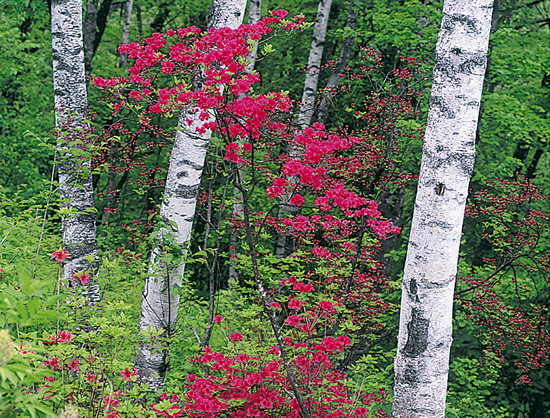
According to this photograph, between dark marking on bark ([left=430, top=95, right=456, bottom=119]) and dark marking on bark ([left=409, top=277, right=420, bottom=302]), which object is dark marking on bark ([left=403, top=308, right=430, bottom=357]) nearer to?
dark marking on bark ([left=409, top=277, right=420, bottom=302])

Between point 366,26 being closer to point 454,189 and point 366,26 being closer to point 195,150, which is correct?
point 195,150

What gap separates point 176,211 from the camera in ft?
12.0

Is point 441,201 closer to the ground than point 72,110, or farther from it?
closer to the ground

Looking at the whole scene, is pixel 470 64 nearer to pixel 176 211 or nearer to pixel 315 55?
pixel 176 211

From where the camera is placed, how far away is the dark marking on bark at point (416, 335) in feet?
7.55

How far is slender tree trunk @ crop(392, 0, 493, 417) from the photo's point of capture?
89.0 inches

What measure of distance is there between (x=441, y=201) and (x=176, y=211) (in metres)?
2.09

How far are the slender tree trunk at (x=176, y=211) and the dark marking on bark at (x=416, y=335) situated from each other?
188cm

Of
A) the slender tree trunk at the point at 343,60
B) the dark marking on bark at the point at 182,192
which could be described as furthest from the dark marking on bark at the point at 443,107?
the slender tree trunk at the point at 343,60

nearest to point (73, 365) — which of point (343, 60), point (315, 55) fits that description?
point (315, 55)

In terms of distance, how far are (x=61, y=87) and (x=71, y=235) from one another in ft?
3.90

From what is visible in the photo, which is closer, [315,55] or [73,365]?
[73,365]

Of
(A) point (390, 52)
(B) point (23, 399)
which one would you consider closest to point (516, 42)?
(A) point (390, 52)

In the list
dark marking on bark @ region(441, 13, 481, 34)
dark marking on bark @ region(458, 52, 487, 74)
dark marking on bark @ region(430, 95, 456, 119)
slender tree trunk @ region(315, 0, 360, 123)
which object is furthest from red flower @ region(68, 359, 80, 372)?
slender tree trunk @ region(315, 0, 360, 123)
